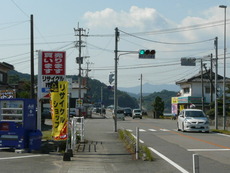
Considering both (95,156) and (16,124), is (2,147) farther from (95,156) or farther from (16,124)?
(95,156)

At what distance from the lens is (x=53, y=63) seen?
1512 cm

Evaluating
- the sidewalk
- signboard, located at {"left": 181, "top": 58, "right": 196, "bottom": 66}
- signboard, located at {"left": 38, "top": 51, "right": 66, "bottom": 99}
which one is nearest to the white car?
signboard, located at {"left": 181, "top": 58, "right": 196, "bottom": 66}

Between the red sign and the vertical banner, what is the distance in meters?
1.85

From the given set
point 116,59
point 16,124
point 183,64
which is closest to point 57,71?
point 16,124

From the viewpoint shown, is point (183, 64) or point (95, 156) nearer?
point (95, 156)

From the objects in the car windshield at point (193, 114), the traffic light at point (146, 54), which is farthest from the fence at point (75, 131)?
the car windshield at point (193, 114)

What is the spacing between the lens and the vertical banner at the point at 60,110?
13.2m

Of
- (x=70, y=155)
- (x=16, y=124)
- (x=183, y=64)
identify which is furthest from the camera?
(x=183, y=64)

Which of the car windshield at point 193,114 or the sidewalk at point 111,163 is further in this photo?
the car windshield at point 193,114

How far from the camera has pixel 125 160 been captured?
42.1 feet

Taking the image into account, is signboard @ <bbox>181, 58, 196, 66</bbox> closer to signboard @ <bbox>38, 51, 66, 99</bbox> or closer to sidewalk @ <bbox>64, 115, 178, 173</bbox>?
sidewalk @ <bbox>64, 115, 178, 173</bbox>

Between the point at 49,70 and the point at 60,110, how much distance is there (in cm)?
241

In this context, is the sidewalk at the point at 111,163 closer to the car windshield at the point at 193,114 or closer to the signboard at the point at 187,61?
Result: the car windshield at the point at 193,114

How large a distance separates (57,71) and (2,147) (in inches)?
146
